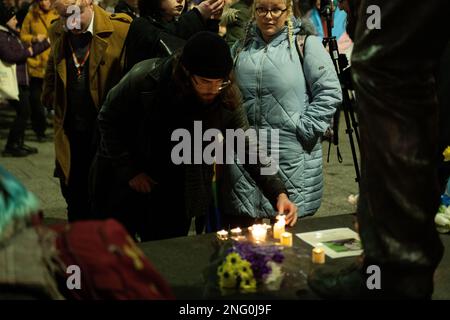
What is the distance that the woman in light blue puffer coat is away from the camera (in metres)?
4.13

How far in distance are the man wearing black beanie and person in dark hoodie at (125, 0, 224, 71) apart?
63cm

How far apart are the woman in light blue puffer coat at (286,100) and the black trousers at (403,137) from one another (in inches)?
76.0

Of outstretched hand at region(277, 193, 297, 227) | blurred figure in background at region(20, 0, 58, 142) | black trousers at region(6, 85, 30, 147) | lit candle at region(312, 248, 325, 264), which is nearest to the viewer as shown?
lit candle at region(312, 248, 325, 264)

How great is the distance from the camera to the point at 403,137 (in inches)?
84.5

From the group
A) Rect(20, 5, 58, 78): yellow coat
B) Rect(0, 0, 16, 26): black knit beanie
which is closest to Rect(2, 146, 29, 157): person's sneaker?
Rect(20, 5, 58, 78): yellow coat

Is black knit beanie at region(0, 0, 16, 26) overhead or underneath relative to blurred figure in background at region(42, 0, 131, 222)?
overhead

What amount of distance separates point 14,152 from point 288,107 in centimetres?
527

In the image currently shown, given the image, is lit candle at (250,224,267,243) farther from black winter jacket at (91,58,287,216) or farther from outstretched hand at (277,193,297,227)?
black winter jacket at (91,58,287,216)

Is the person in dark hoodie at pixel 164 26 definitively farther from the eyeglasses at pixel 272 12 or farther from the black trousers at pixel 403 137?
the black trousers at pixel 403 137

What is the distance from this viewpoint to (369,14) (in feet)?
7.27

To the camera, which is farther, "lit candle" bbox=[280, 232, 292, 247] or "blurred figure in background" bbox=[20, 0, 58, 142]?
"blurred figure in background" bbox=[20, 0, 58, 142]

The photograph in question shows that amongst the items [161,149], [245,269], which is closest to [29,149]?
[161,149]

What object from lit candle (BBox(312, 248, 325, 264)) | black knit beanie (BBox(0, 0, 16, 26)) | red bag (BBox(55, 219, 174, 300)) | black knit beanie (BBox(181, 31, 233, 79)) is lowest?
lit candle (BBox(312, 248, 325, 264))
